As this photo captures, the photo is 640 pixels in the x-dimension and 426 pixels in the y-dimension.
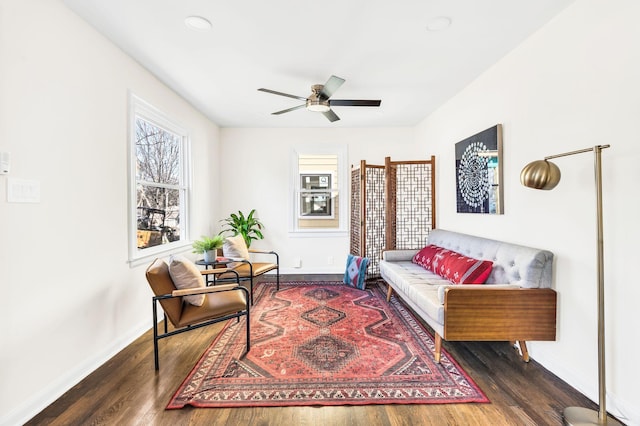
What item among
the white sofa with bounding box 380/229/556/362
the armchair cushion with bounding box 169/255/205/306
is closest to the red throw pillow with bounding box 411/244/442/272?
the white sofa with bounding box 380/229/556/362

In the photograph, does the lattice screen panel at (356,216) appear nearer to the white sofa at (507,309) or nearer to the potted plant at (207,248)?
the potted plant at (207,248)

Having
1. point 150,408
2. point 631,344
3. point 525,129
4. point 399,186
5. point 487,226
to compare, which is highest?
point 525,129

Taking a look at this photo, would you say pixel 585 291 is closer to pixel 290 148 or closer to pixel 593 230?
pixel 593 230

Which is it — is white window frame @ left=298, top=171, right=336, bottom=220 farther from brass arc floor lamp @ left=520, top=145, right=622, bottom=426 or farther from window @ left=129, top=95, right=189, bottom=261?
brass arc floor lamp @ left=520, top=145, right=622, bottom=426

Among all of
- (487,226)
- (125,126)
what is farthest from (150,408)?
(487,226)

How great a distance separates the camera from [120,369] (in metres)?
2.25

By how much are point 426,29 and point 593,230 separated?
1.88 metres

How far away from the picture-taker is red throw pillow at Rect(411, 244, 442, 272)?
3.40 m

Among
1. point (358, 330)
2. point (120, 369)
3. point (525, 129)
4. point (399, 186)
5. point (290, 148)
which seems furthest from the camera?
point (290, 148)

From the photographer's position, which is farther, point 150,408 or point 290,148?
point 290,148

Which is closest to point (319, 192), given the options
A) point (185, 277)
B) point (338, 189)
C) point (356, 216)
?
point (338, 189)

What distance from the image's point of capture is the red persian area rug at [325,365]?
6.31 feet

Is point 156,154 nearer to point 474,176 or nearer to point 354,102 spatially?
point 354,102

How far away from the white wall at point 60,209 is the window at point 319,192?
2.83 meters
